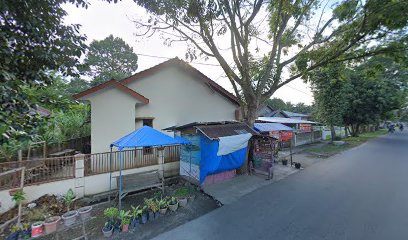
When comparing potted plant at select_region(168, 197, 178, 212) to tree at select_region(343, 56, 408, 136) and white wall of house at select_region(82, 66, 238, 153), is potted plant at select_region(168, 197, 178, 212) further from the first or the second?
tree at select_region(343, 56, 408, 136)

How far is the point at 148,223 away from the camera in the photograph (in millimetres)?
5125

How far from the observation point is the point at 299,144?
57.7ft

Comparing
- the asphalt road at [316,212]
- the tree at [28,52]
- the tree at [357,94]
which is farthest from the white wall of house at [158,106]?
the tree at [357,94]

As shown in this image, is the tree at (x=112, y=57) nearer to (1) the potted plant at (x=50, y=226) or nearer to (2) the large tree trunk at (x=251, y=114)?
(2) the large tree trunk at (x=251, y=114)

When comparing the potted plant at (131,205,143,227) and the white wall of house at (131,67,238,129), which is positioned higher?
the white wall of house at (131,67,238,129)

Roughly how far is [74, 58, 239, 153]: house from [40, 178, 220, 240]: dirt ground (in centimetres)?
261

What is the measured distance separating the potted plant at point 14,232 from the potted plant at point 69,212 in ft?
3.19

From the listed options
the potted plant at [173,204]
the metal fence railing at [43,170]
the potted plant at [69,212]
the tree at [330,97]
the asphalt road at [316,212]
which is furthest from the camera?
the tree at [330,97]

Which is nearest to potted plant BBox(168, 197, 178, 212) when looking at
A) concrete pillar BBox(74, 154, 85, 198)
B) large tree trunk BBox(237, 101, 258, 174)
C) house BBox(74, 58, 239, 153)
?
concrete pillar BBox(74, 154, 85, 198)

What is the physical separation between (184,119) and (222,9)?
18.7 ft

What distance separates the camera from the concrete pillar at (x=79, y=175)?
6.33 meters

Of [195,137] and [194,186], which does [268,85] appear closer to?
[195,137]

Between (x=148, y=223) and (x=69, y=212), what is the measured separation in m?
2.08

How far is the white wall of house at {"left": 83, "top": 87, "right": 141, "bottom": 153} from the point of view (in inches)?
289
